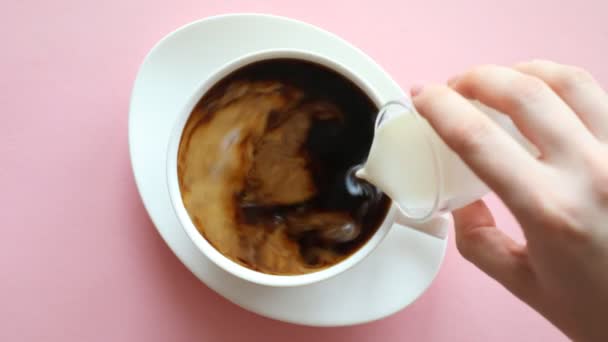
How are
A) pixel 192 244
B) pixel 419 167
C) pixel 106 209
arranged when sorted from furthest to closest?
pixel 106 209
pixel 192 244
pixel 419 167

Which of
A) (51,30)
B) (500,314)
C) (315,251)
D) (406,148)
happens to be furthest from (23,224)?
(500,314)

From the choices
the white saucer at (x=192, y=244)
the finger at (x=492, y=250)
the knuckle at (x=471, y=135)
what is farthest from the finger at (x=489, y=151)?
the white saucer at (x=192, y=244)

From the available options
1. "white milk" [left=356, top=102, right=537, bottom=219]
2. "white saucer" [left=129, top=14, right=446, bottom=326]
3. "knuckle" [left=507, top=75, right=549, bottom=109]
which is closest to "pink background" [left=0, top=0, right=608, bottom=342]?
"white saucer" [left=129, top=14, right=446, bottom=326]

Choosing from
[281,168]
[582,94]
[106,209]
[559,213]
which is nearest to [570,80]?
[582,94]

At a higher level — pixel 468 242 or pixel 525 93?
pixel 525 93

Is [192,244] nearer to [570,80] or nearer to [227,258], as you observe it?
[227,258]

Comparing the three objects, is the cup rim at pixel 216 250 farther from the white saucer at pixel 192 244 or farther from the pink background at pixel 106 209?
the pink background at pixel 106 209
